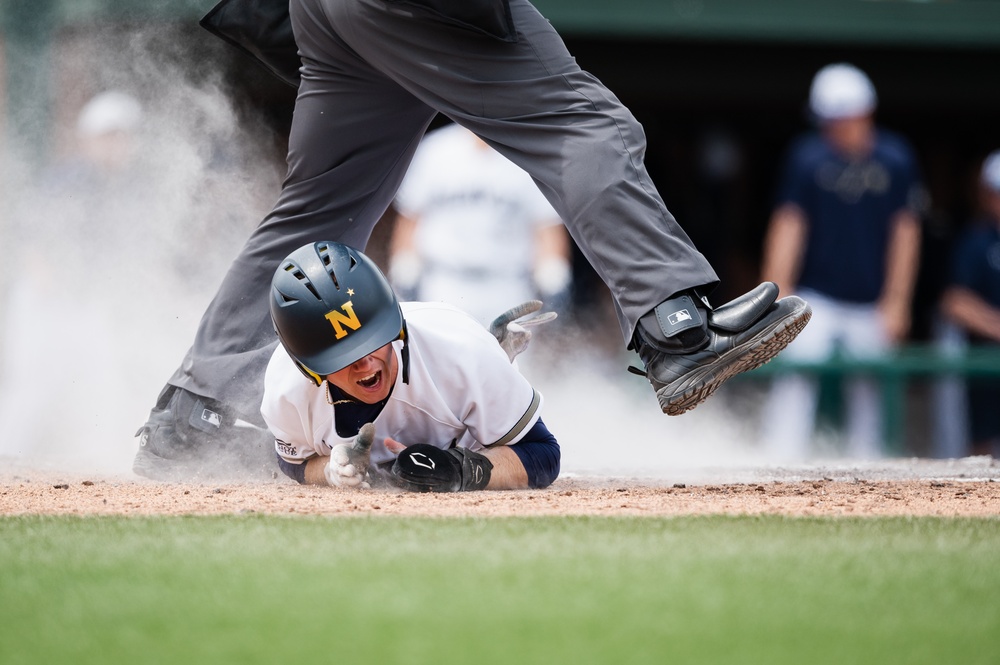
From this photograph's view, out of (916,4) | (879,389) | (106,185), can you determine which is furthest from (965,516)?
(916,4)

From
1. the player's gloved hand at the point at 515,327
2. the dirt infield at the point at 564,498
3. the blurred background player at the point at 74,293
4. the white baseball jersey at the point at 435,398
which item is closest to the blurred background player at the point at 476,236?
the blurred background player at the point at 74,293

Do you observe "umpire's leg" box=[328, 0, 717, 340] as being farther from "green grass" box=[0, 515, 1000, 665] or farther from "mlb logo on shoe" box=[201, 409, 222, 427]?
"mlb logo on shoe" box=[201, 409, 222, 427]

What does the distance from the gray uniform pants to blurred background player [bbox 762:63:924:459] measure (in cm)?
383

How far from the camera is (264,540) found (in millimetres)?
3131

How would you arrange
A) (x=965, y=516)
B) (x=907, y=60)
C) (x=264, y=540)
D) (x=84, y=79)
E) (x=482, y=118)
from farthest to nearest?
(x=907, y=60)
(x=84, y=79)
(x=482, y=118)
(x=965, y=516)
(x=264, y=540)

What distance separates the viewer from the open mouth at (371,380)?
3.92m

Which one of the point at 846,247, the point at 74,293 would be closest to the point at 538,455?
the point at 74,293

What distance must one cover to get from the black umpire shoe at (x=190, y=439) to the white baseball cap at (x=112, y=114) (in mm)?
3289

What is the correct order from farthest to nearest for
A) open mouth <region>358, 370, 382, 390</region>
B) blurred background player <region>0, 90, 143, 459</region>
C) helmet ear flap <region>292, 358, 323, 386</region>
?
1. blurred background player <region>0, 90, 143, 459</region>
2. open mouth <region>358, 370, 382, 390</region>
3. helmet ear flap <region>292, 358, 323, 386</region>

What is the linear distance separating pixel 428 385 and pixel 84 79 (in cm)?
621

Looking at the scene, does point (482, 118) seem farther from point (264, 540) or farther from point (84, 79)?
point (84, 79)

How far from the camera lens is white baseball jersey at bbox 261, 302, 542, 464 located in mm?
4047

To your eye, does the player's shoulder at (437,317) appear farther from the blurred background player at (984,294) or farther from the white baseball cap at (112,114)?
the blurred background player at (984,294)

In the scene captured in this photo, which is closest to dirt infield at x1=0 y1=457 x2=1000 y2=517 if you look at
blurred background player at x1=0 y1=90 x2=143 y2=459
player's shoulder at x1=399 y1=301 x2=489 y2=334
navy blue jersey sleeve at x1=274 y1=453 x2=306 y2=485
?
navy blue jersey sleeve at x1=274 y1=453 x2=306 y2=485
